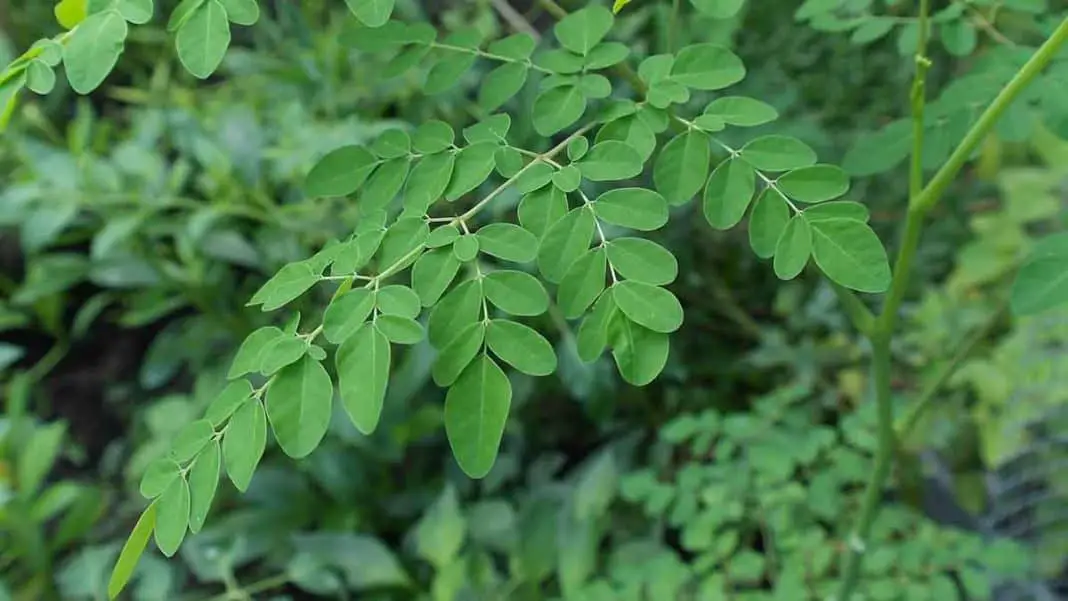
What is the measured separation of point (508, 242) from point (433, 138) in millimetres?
115

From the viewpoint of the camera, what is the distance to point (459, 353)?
519 mm

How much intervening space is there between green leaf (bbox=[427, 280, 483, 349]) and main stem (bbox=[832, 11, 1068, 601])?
0.33 m

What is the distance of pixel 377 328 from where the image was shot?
1.67 feet

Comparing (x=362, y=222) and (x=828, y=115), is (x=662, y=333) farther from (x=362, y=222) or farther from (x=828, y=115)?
(x=828, y=115)

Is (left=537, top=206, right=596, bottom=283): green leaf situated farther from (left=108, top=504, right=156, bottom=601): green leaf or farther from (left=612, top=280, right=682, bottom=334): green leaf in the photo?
(left=108, top=504, right=156, bottom=601): green leaf

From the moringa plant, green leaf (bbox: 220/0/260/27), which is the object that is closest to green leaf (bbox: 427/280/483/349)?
the moringa plant

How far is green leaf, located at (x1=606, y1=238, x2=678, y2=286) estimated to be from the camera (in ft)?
1.80

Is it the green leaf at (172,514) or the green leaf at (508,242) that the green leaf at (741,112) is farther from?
the green leaf at (172,514)

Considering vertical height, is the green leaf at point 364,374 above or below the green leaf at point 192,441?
above

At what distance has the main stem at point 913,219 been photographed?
0.59 metres

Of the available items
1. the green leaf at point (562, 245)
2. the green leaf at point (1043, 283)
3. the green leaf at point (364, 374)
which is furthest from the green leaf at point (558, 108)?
the green leaf at point (1043, 283)

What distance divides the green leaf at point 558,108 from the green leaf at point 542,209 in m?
0.08

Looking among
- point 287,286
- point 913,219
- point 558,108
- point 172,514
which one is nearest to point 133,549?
point 172,514

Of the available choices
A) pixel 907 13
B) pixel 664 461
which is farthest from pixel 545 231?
pixel 907 13
